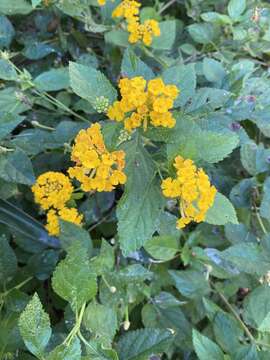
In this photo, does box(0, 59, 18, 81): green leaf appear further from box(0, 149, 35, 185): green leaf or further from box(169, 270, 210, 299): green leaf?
box(169, 270, 210, 299): green leaf

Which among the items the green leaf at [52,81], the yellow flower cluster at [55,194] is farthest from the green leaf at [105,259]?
the green leaf at [52,81]

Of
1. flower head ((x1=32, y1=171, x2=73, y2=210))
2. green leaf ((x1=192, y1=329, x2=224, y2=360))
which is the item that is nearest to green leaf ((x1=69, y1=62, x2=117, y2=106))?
flower head ((x1=32, y1=171, x2=73, y2=210))

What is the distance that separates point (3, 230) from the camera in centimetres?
148

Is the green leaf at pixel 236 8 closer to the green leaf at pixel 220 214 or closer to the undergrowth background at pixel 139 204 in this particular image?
the undergrowth background at pixel 139 204

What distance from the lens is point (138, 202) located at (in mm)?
1012

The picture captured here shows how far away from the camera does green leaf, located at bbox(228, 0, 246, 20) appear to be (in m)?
1.46

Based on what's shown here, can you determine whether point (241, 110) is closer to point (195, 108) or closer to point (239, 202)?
point (195, 108)

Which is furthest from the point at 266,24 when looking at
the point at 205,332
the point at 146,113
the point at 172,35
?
the point at 205,332

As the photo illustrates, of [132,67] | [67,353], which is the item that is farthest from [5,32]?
[67,353]

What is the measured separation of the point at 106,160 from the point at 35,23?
A: 0.86 metres

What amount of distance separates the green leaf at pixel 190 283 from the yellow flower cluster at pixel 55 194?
0.30 meters

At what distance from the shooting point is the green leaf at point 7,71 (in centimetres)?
128

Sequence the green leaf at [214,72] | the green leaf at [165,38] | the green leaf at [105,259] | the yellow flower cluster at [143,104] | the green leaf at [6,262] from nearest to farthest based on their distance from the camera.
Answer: the yellow flower cluster at [143,104] < the green leaf at [105,259] < the green leaf at [6,262] < the green leaf at [214,72] < the green leaf at [165,38]

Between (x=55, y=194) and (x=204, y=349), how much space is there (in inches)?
19.5
